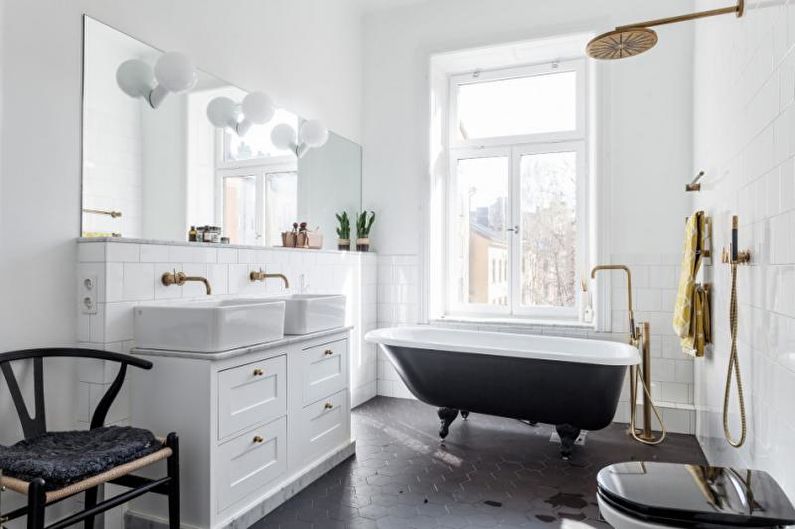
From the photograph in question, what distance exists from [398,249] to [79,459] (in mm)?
3181

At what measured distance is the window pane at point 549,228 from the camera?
173 inches

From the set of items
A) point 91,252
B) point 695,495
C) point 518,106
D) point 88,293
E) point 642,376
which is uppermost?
point 518,106

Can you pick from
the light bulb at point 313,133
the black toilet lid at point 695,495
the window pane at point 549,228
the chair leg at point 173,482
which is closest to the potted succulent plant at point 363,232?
the light bulb at point 313,133

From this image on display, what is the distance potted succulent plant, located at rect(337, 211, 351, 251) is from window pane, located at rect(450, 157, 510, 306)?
3.19 feet

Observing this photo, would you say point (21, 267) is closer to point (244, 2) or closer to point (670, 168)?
point (244, 2)

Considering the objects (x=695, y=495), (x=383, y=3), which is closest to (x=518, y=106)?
(x=383, y=3)

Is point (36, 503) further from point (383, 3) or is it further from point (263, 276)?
point (383, 3)

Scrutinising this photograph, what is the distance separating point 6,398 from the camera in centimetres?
199

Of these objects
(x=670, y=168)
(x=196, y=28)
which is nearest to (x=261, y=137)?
(x=196, y=28)

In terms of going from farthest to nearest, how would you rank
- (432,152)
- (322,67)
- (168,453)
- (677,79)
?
(432,152)
(322,67)
(677,79)
(168,453)

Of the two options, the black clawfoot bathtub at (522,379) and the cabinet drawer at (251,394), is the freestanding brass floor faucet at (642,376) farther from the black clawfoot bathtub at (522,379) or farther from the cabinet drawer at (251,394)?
the cabinet drawer at (251,394)

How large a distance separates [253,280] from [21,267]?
4.10 ft

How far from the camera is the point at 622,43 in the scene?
94.7 inches

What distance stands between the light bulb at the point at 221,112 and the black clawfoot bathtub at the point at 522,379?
1632 millimetres
